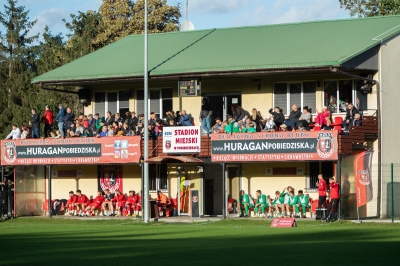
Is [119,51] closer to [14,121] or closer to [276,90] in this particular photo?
[276,90]

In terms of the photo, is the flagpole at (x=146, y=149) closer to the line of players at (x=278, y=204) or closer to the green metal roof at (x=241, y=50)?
the green metal roof at (x=241, y=50)

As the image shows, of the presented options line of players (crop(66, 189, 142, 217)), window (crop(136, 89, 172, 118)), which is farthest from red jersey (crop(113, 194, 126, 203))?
window (crop(136, 89, 172, 118))

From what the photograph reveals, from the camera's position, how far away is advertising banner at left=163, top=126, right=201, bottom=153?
38.6 m

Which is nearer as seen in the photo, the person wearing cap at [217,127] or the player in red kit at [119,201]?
the person wearing cap at [217,127]

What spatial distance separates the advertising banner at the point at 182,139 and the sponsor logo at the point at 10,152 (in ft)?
28.1

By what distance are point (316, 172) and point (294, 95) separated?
3565 millimetres

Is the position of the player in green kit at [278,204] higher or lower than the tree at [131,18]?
lower

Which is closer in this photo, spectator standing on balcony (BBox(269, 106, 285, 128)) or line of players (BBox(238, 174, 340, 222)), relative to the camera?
spectator standing on balcony (BBox(269, 106, 285, 128))

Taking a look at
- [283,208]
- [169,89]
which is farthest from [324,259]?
[169,89]

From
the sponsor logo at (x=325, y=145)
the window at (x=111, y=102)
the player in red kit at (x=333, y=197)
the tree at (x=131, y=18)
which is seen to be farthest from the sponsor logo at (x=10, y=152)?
the tree at (x=131, y=18)

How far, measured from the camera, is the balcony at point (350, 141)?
35.6 metres

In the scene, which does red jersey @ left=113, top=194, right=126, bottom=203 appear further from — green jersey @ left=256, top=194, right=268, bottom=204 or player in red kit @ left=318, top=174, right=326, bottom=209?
player in red kit @ left=318, top=174, right=326, bottom=209

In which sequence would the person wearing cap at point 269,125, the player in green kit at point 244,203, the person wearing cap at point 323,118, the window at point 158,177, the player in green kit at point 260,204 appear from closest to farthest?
the person wearing cap at point 323,118
the person wearing cap at point 269,125
the player in green kit at point 260,204
the player in green kit at point 244,203
the window at point 158,177

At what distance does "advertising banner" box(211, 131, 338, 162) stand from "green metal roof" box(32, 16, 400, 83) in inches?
113
